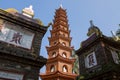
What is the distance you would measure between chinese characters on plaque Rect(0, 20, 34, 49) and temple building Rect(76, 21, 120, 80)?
6.09 m

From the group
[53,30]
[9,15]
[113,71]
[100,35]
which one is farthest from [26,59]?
[53,30]

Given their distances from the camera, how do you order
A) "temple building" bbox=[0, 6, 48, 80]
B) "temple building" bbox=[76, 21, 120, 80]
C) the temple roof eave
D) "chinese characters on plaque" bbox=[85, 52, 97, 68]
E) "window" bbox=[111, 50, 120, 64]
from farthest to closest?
1. the temple roof eave
2. "chinese characters on plaque" bbox=[85, 52, 97, 68]
3. "window" bbox=[111, 50, 120, 64]
4. "temple building" bbox=[76, 21, 120, 80]
5. "temple building" bbox=[0, 6, 48, 80]

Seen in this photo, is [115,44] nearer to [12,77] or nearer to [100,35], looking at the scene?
[100,35]

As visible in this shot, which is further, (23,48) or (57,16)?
(57,16)

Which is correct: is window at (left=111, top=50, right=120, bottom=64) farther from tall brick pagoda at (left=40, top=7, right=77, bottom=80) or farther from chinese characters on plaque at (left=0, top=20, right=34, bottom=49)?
tall brick pagoda at (left=40, top=7, right=77, bottom=80)

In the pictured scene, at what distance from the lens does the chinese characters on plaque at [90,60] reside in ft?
43.0

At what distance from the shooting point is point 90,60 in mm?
13562

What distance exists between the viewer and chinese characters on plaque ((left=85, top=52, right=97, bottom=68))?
43.0ft

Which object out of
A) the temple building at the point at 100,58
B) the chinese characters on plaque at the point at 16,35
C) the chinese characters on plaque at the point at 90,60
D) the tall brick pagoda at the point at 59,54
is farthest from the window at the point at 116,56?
the tall brick pagoda at the point at 59,54

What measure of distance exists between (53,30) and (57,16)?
14.3ft

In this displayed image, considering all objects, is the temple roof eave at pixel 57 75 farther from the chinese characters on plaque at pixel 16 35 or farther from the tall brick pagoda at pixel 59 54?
the chinese characters on plaque at pixel 16 35

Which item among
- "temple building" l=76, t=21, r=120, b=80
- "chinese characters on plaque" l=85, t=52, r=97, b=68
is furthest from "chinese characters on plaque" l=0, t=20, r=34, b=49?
"chinese characters on plaque" l=85, t=52, r=97, b=68

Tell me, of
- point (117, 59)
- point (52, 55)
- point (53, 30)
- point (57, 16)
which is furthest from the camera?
point (57, 16)

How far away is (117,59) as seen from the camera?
1286cm
